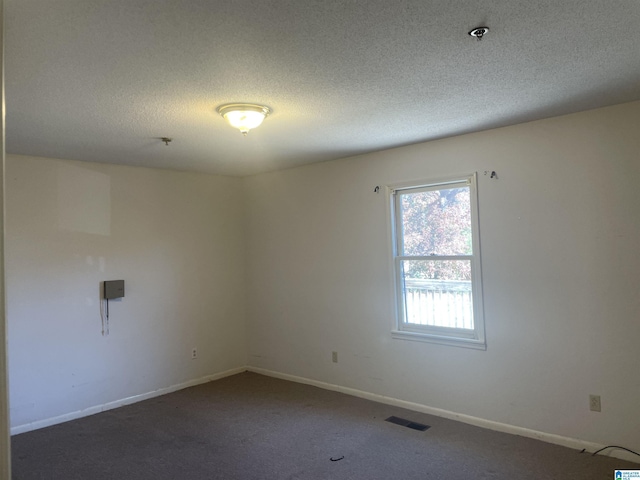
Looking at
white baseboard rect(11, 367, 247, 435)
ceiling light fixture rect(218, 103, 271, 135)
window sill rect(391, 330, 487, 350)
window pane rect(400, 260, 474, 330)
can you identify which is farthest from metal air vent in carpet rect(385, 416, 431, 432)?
ceiling light fixture rect(218, 103, 271, 135)

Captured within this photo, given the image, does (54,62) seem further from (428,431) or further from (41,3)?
(428,431)

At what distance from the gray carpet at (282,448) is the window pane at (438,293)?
850 mm

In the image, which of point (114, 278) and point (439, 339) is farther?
point (114, 278)

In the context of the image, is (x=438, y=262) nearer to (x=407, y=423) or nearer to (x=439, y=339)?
(x=439, y=339)

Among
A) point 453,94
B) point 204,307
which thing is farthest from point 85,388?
point 453,94

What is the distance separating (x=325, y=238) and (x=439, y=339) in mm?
1611

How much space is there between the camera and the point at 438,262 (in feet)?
13.4

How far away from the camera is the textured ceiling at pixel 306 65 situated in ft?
6.01

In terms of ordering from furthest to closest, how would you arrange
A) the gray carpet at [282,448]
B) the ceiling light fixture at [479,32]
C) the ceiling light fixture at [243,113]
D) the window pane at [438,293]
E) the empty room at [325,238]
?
the window pane at [438,293] → the gray carpet at [282,448] → the ceiling light fixture at [243,113] → the empty room at [325,238] → the ceiling light fixture at [479,32]

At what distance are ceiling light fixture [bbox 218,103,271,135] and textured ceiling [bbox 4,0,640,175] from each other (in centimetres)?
8

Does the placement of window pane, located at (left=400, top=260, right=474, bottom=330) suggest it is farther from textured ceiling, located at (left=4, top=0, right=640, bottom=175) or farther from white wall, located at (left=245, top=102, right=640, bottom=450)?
textured ceiling, located at (left=4, top=0, right=640, bottom=175)

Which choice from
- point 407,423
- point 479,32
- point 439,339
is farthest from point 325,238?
point 479,32

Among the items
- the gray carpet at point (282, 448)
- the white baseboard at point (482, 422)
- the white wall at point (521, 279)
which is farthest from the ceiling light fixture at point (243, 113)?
the white baseboard at point (482, 422)

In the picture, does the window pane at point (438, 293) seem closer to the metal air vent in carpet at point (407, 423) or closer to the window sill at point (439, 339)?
the window sill at point (439, 339)
